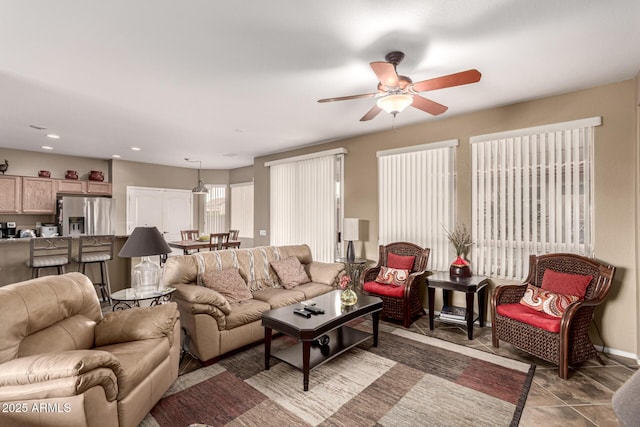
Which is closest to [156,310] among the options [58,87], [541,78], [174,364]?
[174,364]

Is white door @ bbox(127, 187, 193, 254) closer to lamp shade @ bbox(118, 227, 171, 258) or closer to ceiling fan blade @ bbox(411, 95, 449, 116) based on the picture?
lamp shade @ bbox(118, 227, 171, 258)

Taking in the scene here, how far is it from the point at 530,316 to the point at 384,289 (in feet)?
5.24

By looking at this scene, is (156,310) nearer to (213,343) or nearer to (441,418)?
(213,343)

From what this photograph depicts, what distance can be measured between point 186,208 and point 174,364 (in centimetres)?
660

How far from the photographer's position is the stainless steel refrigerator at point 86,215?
6.05m

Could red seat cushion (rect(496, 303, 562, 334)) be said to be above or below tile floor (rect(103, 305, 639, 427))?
above

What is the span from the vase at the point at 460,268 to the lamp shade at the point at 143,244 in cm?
330

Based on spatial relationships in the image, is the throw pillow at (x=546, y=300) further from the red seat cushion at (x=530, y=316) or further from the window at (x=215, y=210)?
the window at (x=215, y=210)

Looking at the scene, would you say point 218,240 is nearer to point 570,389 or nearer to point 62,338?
point 62,338

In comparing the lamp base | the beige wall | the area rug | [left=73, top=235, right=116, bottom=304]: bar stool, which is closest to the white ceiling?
the beige wall

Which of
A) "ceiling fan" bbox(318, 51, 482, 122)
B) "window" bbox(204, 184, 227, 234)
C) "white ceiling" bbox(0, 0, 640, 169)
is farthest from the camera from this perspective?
"window" bbox(204, 184, 227, 234)

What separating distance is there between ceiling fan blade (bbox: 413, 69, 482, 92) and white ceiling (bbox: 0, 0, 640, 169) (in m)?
0.30

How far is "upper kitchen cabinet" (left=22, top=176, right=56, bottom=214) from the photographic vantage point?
5875 mm

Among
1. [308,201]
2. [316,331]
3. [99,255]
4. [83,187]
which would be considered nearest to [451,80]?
[316,331]
